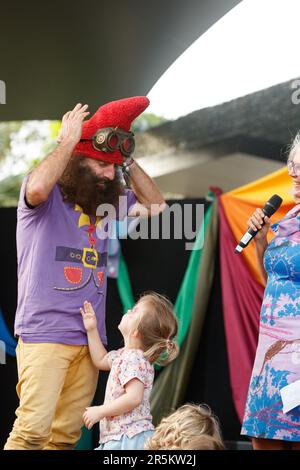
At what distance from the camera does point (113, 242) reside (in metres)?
4.13

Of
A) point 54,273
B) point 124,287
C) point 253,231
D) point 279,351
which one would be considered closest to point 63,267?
point 54,273

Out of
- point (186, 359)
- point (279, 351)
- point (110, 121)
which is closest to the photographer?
point (279, 351)

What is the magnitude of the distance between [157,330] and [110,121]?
834 millimetres

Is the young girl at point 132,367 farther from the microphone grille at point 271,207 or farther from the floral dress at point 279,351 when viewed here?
the microphone grille at point 271,207

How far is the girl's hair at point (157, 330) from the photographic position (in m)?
2.59

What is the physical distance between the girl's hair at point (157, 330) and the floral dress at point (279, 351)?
0.34 m

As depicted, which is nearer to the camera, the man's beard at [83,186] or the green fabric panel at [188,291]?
the man's beard at [83,186]

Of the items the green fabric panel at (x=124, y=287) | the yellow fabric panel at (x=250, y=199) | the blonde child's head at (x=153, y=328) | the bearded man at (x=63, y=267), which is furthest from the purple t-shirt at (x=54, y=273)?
the green fabric panel at (x=124, y=287)

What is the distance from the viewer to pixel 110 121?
269cm

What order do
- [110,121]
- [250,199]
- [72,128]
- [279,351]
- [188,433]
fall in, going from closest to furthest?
1. [188,433]
2. [279,351]
3. [72,128]
4. [110,121]
5. [250,199]

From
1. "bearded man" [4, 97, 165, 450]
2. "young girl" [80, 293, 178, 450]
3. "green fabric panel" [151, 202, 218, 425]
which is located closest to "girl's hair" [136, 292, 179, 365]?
"young girl" [80, 293, 178, 450]

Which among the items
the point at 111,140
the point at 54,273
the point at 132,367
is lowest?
the point at 132,367

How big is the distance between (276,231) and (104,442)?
1.03 metres

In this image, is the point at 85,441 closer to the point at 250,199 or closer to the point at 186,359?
the point at 186,359
